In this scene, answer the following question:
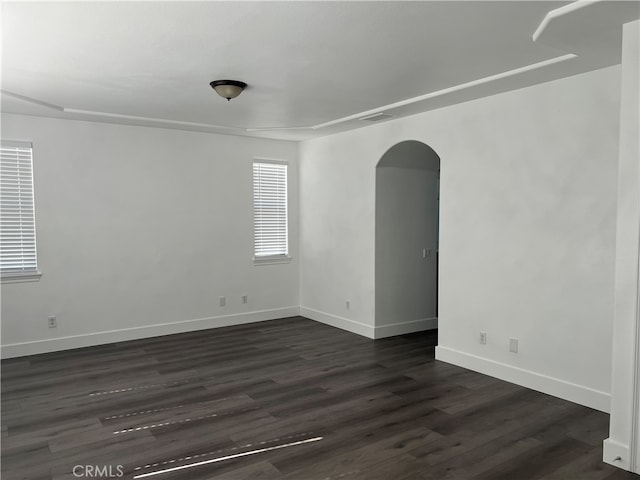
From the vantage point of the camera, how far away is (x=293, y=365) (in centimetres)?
499

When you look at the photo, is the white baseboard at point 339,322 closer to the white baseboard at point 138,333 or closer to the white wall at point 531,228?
the white baseboard at point 138,333

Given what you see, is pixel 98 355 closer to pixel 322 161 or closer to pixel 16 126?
pixel 16 126

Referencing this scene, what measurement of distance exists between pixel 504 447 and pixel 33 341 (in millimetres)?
4999

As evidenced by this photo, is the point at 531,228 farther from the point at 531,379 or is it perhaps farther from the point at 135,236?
the point at 135,236

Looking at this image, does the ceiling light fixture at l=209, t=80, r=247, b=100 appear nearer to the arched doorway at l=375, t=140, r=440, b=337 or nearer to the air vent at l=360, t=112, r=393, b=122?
the air vent at l=360, t=112, r=393, b=122

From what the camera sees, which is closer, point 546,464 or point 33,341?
point 546,464

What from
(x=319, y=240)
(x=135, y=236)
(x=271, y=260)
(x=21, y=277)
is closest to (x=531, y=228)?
(x=319, y=240)

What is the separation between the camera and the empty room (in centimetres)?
293

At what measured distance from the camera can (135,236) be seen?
6047 mm

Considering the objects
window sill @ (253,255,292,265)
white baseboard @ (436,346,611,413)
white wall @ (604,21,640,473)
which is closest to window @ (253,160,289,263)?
window sill @ (253,255,292,265)

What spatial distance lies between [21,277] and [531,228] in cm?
535

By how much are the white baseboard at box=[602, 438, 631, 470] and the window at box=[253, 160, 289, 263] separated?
4.95 meters

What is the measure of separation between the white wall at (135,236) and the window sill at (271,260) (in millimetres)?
81

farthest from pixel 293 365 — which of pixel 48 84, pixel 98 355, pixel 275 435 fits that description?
pixel 48 84
